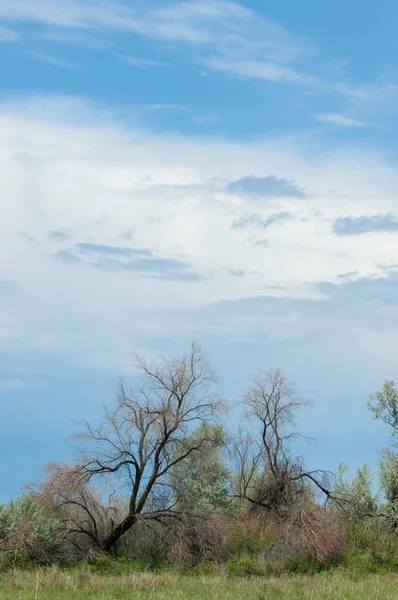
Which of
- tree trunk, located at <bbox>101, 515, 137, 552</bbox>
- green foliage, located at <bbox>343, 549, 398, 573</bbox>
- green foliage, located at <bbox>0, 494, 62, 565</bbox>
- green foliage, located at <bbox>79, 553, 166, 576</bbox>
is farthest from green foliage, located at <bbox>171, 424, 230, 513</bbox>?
green foliage, located at <bbox>343, 549, 398, 573</bbox>

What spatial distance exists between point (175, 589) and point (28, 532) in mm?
9880

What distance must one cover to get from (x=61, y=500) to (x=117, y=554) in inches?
125

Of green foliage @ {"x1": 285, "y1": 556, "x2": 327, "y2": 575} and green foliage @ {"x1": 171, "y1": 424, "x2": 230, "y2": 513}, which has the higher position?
green foliage @ {"x1": 171, "y1": 424, "x2": 230, "y2": 513}

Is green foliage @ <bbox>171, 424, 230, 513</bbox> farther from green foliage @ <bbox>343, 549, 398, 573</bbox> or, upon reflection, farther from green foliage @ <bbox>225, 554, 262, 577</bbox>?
green foliage @ <bbox>343, 549, 398, 573</bbox>

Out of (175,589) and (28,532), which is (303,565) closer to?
(175,589)

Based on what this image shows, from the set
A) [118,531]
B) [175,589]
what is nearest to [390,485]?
[118,531]

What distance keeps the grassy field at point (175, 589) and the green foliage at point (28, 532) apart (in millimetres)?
3355

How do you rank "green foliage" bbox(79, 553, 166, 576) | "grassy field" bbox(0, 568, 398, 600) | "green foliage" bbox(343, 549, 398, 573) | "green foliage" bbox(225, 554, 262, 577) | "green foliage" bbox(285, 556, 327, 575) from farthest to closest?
"green foliage" bbox(343, 549, 398, 573), "green foliage" bbox(79, 553, 166, 576), "green foliage" bbox(285, 556, 327, 575), "green foliage" bbox(225, 554, 262, 577), "grassy field" bbox(0, 568, 398, 600)

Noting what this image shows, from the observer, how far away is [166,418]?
30.1 metres

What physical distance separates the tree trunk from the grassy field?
6.29 m

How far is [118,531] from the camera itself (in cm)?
3036

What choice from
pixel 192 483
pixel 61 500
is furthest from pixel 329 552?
pixel 61 500

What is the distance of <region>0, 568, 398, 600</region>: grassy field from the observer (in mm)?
18062

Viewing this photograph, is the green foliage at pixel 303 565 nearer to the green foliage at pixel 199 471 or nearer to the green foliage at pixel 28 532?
the green foliage at pixel 199 471
